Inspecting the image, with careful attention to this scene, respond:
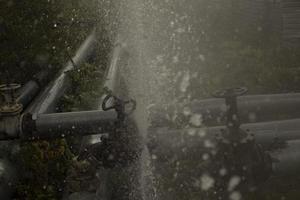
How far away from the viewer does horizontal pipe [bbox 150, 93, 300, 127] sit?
743 centimetres

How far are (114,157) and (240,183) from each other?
1.90 m

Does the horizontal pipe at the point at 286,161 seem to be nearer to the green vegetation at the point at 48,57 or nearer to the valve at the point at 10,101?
the green vegetation at the point at 48,57

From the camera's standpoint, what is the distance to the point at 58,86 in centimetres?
970

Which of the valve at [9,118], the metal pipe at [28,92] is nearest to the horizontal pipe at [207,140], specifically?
the valve at [9,118]

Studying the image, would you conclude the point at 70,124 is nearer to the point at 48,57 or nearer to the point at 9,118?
the point at 9,118

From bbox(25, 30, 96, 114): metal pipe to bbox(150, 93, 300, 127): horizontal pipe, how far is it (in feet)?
7.77

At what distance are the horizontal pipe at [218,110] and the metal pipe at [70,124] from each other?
1314mm

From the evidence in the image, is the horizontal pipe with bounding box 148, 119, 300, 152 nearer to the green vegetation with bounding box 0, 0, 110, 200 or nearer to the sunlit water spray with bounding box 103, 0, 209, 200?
the sunlit water spray with bounding box 103, 0, 209, 200

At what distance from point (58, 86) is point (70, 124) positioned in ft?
11.7

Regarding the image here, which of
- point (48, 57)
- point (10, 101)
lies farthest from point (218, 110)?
point (48, 57)

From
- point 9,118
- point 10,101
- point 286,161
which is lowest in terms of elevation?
point 286,161

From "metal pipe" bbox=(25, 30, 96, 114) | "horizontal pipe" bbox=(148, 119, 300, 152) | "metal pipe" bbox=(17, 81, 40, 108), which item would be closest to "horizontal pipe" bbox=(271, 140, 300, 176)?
"horizontal pipe" bbox=(148, 119, 300, 152)

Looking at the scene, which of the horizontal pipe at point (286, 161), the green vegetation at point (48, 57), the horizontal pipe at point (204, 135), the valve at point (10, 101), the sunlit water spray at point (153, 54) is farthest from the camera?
the sunlit water spray at point (153, 54)

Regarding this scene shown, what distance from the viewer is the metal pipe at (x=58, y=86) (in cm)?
838
